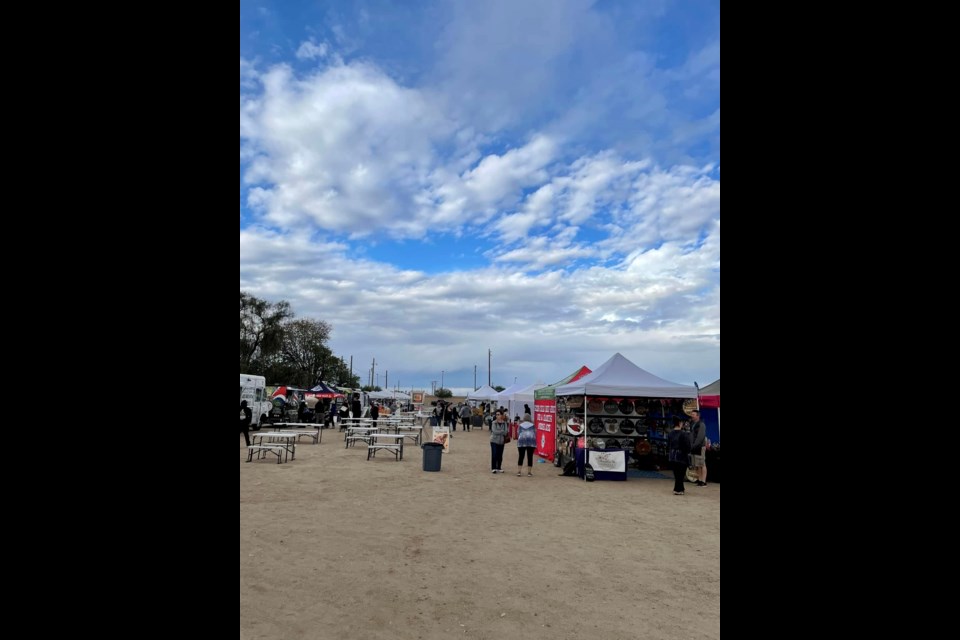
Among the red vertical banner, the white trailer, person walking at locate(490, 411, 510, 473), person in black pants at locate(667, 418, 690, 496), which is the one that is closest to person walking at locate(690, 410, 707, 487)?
person in black pants at locate(667, 418, 690, 496)

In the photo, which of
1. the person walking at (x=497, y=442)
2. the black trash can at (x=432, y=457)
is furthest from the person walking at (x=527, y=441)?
the black trash can at (x=432, y=457)

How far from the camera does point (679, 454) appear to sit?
36.9 ft

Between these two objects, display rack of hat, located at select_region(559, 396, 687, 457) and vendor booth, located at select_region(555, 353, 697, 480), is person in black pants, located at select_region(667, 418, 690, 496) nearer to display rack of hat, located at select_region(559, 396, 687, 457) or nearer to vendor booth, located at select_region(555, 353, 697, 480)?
vendor booth, located at select_region(555, 353, 697, 480)

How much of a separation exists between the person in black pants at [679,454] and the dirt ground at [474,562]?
32cm

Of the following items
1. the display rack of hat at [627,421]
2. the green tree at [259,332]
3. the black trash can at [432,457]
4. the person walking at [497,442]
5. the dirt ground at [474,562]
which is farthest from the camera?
the green tree at [259,332]

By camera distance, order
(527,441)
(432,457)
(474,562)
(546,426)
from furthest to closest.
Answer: (546,426)
(432,457)
(527,441)
(474,562)

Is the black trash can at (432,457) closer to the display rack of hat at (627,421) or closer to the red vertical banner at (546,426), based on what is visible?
the display rack of hat at (627,421)

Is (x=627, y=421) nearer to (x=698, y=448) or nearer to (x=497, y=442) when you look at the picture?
(x=698, y=448)

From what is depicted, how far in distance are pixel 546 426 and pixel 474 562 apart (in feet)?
35.4

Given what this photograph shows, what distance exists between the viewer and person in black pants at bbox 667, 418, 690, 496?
11109 mm

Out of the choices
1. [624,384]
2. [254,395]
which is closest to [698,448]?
[624,384]

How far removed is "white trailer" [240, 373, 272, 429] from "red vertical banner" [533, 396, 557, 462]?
39.1 feet

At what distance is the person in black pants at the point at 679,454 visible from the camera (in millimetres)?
11109
